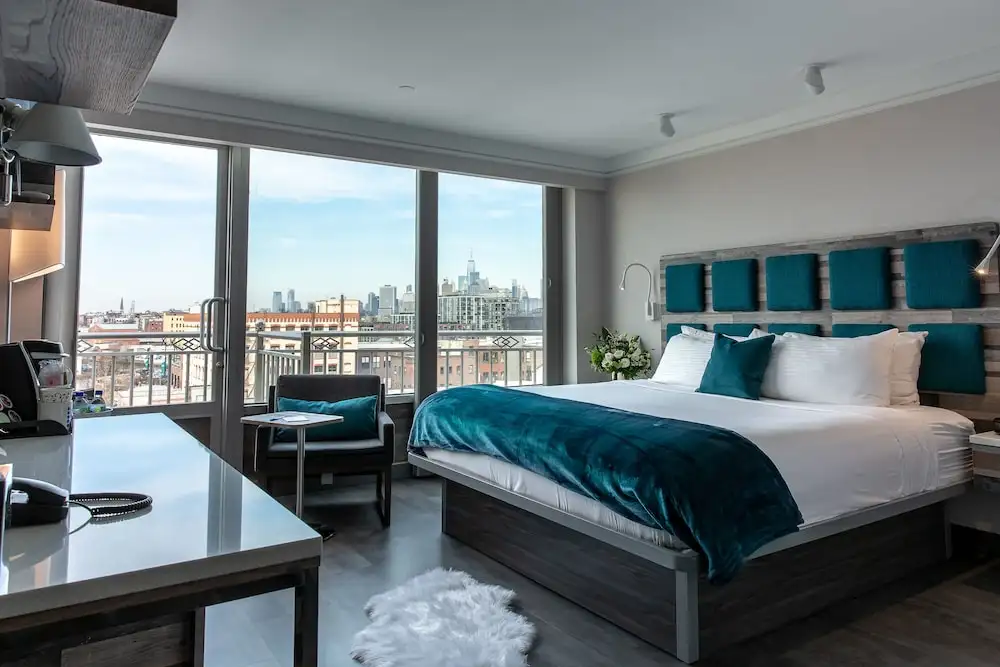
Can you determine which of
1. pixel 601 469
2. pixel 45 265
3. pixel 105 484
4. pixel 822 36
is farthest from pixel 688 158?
pixel 105 484

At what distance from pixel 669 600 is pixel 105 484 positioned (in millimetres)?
1884

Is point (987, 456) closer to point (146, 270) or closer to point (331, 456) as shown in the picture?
point (331, 456)

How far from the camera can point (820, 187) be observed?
4219mm

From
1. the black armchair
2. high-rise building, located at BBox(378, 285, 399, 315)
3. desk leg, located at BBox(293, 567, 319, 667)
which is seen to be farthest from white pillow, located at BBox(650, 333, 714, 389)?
desk leg, located at BBox(293, 567, 319, 667)

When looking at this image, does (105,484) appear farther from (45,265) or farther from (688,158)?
(688,158)

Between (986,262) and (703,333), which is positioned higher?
(986,262)

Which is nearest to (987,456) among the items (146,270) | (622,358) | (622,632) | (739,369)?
(739,369)

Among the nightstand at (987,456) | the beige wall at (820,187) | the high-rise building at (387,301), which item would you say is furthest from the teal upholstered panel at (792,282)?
the high-rise building at (387,301)

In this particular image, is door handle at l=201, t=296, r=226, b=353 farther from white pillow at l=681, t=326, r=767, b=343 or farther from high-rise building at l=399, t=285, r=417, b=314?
white pillow at l=681, t=326, r=767, b=343

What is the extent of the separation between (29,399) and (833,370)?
11.7 feet

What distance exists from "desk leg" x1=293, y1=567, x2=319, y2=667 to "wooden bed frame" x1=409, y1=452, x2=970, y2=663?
1.54 metres

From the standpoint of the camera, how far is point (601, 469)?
95.7 inches

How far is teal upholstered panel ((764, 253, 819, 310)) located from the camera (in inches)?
165

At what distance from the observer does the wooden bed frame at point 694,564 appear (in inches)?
90.9
